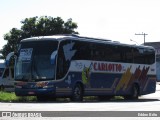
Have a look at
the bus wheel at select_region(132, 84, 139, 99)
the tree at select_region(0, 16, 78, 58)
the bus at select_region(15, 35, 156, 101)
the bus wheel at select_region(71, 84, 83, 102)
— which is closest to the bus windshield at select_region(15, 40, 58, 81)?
the bus at select_region(15, 35, 156, 101)

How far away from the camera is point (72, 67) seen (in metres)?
24.9

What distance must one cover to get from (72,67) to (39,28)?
4091 cm

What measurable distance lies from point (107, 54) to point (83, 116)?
47.3 ft

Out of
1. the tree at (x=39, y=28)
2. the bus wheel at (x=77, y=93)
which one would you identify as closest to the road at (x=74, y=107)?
the bus wheel at (x=77, y=93)

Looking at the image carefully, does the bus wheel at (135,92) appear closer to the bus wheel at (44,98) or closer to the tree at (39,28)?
the bus wheel at (44,98)

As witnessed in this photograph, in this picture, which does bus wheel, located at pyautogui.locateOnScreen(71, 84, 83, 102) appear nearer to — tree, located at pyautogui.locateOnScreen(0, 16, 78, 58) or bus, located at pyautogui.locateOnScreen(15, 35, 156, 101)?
bus, located at pyautogui.locateOnScreen(15, 35, 156, 101)

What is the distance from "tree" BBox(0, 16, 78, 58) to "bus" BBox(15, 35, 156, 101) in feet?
114

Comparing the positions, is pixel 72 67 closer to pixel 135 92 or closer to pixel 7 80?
pixel 135 92

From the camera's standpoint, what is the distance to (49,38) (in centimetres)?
2459

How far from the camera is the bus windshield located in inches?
942

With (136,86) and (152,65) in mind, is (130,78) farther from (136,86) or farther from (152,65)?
(152,65)

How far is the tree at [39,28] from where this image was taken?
64.7m

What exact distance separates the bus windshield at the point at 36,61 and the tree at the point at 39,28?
39.3 m

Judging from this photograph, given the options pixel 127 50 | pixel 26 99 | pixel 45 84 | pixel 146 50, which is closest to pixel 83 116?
pixel 45 84
